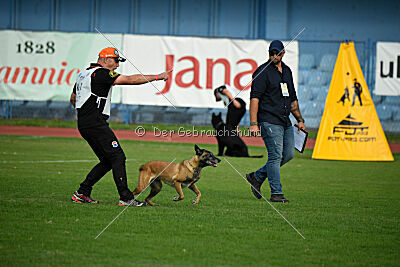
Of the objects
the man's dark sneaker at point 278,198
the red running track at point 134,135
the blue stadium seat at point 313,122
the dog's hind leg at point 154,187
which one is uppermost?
the blue stadium seat at point 313,122

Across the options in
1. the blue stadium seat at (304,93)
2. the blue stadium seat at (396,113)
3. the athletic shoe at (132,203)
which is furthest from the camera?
the blue stadium seat at (396,113)

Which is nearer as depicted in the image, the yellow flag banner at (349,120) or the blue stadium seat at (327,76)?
the yellow flag banner at (349,120)

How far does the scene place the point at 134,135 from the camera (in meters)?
24.5

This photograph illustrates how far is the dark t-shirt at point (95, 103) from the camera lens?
8227 mm

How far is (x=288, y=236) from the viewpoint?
6938 mm

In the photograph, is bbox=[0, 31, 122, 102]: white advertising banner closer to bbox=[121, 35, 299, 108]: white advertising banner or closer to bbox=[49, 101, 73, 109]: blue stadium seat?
bbox=[121, 35, 299, 108]: white advertising banner

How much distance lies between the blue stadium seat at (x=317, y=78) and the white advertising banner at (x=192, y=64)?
3.63ft

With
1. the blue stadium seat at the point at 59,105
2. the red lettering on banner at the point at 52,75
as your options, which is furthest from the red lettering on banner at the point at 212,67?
the blue stadium seat at the point at 59,105

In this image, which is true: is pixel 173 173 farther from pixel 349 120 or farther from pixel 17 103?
pixel 17 103

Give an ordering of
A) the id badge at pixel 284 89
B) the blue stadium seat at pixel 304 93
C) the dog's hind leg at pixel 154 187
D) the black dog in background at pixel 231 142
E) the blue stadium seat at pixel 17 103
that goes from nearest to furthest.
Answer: the dog's hind leg at pixel 154 187, the id badge at pixel 284 89, the black dog in background at pixel 231 142, the blue stadium seat at pixel 304 93, the blue stadium seat at pixel 17 103

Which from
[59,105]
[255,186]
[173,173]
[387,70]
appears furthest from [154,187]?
[59,105]

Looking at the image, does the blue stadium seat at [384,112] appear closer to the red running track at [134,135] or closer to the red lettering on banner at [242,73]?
the red running track at [134,135]

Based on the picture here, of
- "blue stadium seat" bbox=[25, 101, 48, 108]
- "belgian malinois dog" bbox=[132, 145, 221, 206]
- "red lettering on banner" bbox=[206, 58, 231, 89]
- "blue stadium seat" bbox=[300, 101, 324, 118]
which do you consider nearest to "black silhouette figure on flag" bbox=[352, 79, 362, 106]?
"belgian malinois dog" bbox=[132, 145, 221, 206]

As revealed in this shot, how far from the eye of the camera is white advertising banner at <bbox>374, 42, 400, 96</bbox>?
2414cm
